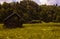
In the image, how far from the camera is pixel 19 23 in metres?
36.6

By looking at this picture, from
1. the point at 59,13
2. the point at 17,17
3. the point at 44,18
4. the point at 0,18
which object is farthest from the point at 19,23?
the point at 59,13

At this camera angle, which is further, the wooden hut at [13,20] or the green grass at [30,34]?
the wooden hut at [13,20]

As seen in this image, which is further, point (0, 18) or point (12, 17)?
point (0, 18)

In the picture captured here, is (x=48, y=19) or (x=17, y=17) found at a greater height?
(x=17, y=17)

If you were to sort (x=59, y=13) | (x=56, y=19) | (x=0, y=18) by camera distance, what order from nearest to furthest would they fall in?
(x=0, y=18) → (x=56, y=19) → (x=59, y=13)

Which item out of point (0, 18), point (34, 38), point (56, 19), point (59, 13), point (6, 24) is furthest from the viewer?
point (59, 13)

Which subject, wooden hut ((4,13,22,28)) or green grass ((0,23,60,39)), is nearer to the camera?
green grass ((0,23,60,39))

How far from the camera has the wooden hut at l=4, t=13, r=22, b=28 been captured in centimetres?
3578

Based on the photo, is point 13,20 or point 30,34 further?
point 13,20

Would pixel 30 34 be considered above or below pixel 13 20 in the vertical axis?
above

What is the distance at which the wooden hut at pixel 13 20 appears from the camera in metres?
35.8

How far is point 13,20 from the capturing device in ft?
119

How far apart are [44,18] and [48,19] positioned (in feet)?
4.24

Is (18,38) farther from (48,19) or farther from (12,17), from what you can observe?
(48,19)
